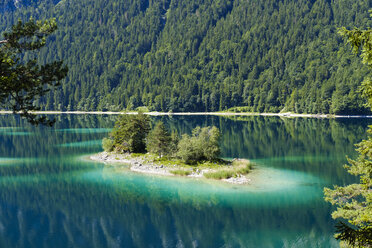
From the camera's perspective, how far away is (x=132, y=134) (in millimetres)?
75750

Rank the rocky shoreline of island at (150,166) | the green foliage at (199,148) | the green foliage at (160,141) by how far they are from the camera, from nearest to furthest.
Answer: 1. the rocky shoreline of island at (150,166)
2. the green foliage at (199,148)
3. the green foliage at (160,141)

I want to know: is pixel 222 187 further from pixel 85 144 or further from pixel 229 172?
pixel 85 144

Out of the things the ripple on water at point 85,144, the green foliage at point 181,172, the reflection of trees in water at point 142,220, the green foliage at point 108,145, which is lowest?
the reflection of trees in water at point 142,220

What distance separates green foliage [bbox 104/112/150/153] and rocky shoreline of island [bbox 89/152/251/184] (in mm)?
1848

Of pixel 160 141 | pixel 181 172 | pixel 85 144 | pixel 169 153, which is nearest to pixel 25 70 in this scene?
pixel 181 172

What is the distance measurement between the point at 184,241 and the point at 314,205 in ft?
56.9

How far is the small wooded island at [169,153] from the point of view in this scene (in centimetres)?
5922

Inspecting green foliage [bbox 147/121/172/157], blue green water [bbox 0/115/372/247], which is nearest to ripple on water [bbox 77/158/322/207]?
blue green water [bbox 0/115/372/247]

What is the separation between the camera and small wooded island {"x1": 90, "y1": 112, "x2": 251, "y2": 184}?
59.2m

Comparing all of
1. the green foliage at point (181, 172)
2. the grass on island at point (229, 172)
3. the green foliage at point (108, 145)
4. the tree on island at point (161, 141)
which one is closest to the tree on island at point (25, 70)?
Answer: the grass on island at point (229, 172)

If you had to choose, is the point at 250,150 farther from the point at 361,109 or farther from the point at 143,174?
the point at 361,109

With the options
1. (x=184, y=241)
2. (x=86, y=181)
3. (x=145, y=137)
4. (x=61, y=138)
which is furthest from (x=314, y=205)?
(x=61, y=138)

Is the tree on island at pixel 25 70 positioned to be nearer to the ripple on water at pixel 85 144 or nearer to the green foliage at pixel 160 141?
the green foliage at pixel 160 141

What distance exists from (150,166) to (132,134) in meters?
12.8
